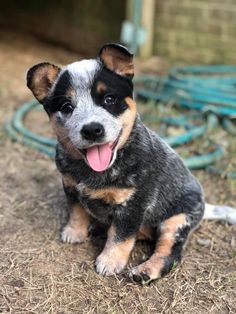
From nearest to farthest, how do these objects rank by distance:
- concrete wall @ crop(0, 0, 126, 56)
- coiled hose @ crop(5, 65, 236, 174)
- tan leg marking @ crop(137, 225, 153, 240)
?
1. tan leg marking @ crop(137, 225, 153, 240)
2. coiled hose @ crop(5, 65, 236, 174)
3. concrete wall @ crop(0, 0, 126, 56)

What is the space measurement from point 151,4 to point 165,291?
5.50 meters

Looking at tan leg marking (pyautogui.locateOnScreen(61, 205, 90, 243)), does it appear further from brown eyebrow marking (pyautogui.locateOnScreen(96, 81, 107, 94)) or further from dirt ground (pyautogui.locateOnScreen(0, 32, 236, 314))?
brown eyebrow marking (pyautogui.locateOnScreen(96, 81, 107, 94))

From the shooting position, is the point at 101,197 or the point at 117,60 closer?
the point at 117,60

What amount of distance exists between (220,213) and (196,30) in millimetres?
4405

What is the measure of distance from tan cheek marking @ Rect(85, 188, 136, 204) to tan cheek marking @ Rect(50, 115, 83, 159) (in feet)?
Answer: 0.86

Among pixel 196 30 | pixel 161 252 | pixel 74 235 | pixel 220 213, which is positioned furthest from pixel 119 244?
pixel 196 30

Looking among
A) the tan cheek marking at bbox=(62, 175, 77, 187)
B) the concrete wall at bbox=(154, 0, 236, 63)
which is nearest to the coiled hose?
the concrete wall at bbox=(154, 0, 236, 63)

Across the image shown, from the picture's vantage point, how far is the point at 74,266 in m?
3.56

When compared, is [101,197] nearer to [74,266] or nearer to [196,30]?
[74,266]

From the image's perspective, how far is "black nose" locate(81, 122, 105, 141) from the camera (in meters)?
3.04

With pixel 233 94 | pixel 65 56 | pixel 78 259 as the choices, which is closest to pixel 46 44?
pixel 65 56

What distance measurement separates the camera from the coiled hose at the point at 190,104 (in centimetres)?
535

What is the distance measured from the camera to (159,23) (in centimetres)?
812

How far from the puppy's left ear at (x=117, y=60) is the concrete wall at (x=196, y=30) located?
4.72 metres
